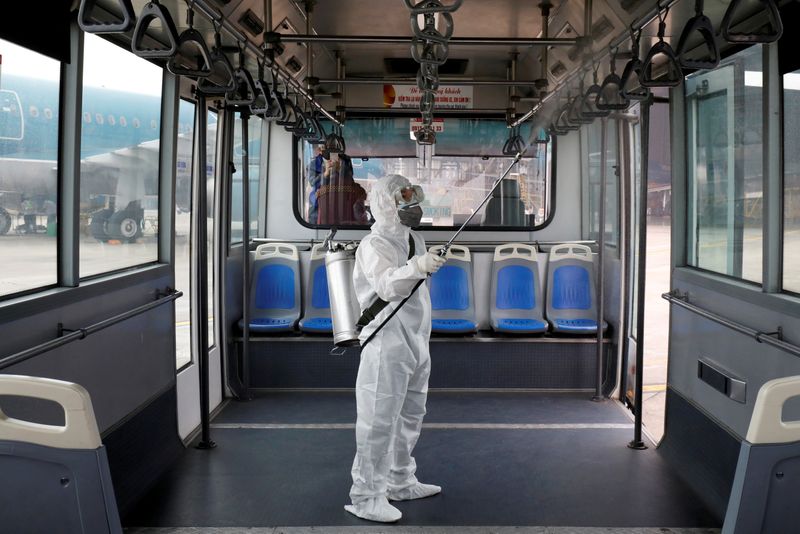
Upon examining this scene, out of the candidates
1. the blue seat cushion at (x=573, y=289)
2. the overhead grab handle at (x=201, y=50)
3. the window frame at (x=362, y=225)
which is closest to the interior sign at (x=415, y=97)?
the window frame at (x=362, y=225)

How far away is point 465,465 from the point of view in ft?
15.1

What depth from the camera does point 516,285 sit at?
268 inches

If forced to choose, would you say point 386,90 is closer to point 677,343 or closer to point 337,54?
point 337,54

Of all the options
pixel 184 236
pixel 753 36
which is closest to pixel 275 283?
pixel 184 236

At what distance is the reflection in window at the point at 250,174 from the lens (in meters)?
6.40

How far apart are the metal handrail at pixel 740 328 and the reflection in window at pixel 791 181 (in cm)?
26

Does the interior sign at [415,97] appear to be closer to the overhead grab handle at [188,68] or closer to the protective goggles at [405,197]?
the protective goggles at [405,197]

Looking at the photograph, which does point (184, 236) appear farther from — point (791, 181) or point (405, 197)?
point (791, 181)

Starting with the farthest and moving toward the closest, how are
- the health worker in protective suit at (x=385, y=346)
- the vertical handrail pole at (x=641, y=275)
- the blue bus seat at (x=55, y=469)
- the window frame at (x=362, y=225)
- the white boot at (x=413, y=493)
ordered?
the window frame at (x=362, y=225)
the vertical handrail pole at (x=641, y=275)
the white boot at (x=413, y=493)
the health worker in protective suit at (x=385, y=346)
the blue bus seat at (x=55, y=469)

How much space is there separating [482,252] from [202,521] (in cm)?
401

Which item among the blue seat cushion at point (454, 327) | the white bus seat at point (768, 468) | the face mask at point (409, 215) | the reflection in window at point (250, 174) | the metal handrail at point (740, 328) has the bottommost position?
the blue seat cushion at point (454, 327)

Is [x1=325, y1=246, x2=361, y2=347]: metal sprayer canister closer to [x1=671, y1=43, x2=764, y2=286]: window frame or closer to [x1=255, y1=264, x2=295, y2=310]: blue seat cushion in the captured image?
[x1=671, y1=43, x2=764, y2=286]: window frame

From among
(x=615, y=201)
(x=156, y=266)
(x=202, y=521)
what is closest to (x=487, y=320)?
(x=615, y=201)

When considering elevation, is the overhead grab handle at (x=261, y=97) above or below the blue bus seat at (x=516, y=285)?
above
